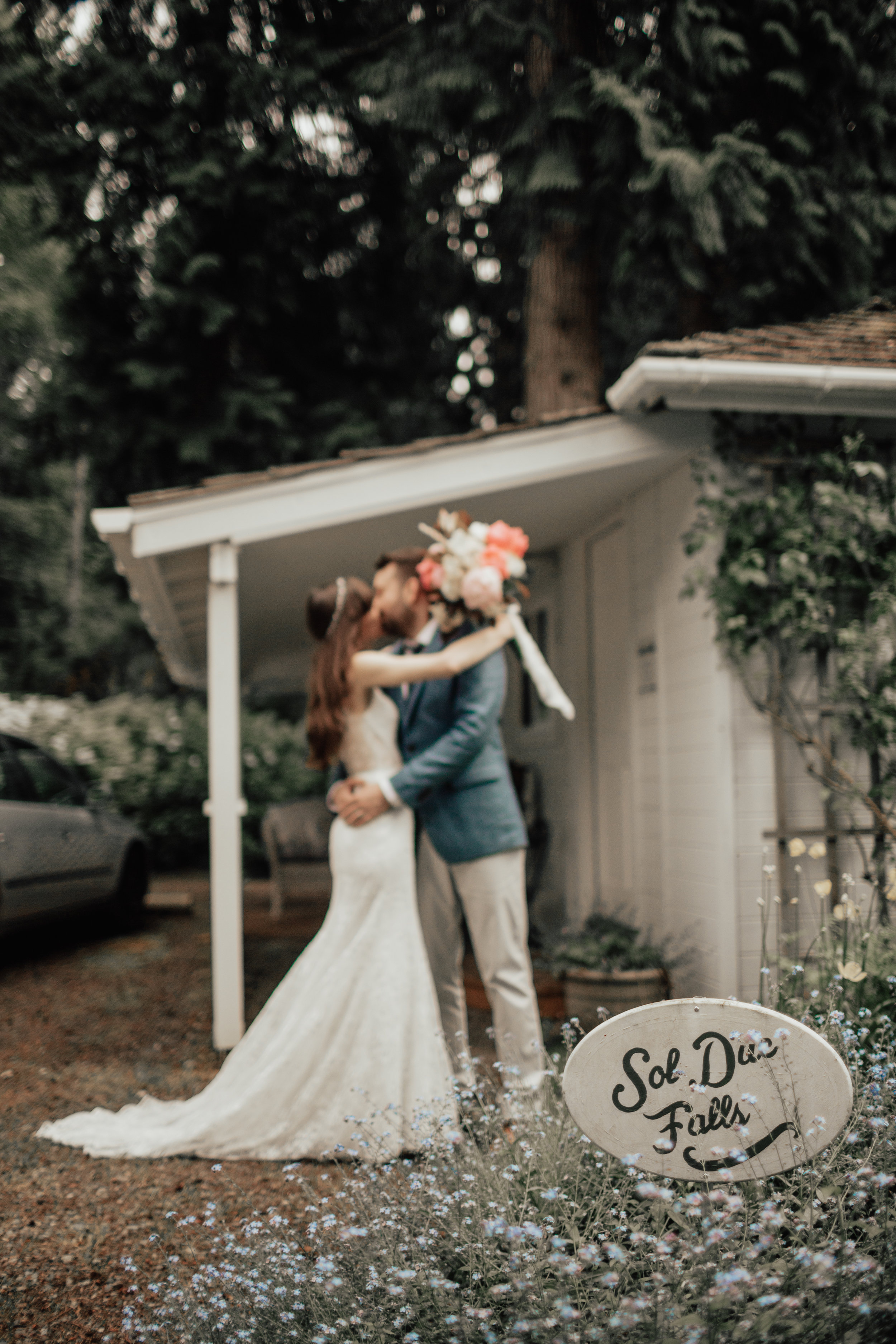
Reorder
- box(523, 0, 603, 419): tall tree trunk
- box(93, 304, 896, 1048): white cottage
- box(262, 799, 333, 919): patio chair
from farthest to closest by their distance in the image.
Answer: box(262, 799, 333, 919): patio chair < box(523, 0, 603, 419): tall tree trunk < box(93, 304, 896, 1048): white cottage

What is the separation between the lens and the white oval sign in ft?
6.52

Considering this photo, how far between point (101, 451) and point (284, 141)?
3531mm

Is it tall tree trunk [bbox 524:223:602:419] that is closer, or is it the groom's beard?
the groom's beard

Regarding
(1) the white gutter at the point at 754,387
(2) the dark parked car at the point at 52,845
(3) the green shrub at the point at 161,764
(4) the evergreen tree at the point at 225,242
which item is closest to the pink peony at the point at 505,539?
(1) the white gutter at the point at 754,387

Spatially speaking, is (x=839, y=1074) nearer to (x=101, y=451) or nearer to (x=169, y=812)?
(x=101, y=451)

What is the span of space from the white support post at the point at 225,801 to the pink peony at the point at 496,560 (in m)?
1.45

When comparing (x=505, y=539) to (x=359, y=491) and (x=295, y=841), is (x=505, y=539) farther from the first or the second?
(x=295, y=841)

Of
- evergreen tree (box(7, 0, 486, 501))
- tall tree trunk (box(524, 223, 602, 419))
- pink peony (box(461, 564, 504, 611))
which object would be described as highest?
evergreen tree (box(7, 0, 486, 501))

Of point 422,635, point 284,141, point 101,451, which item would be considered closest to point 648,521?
point 422,635

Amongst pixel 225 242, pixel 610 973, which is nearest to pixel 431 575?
pixel 610 973

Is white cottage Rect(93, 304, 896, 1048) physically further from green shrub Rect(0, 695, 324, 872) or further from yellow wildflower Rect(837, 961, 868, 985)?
green shrub Rect(0, 695, 324, 872)

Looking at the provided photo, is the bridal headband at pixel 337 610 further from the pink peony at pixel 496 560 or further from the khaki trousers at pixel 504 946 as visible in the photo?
the khaki trousers at pixel 504 946

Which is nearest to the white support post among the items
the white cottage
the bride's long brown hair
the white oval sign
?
the white cottage

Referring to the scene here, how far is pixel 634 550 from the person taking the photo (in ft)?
18.2
